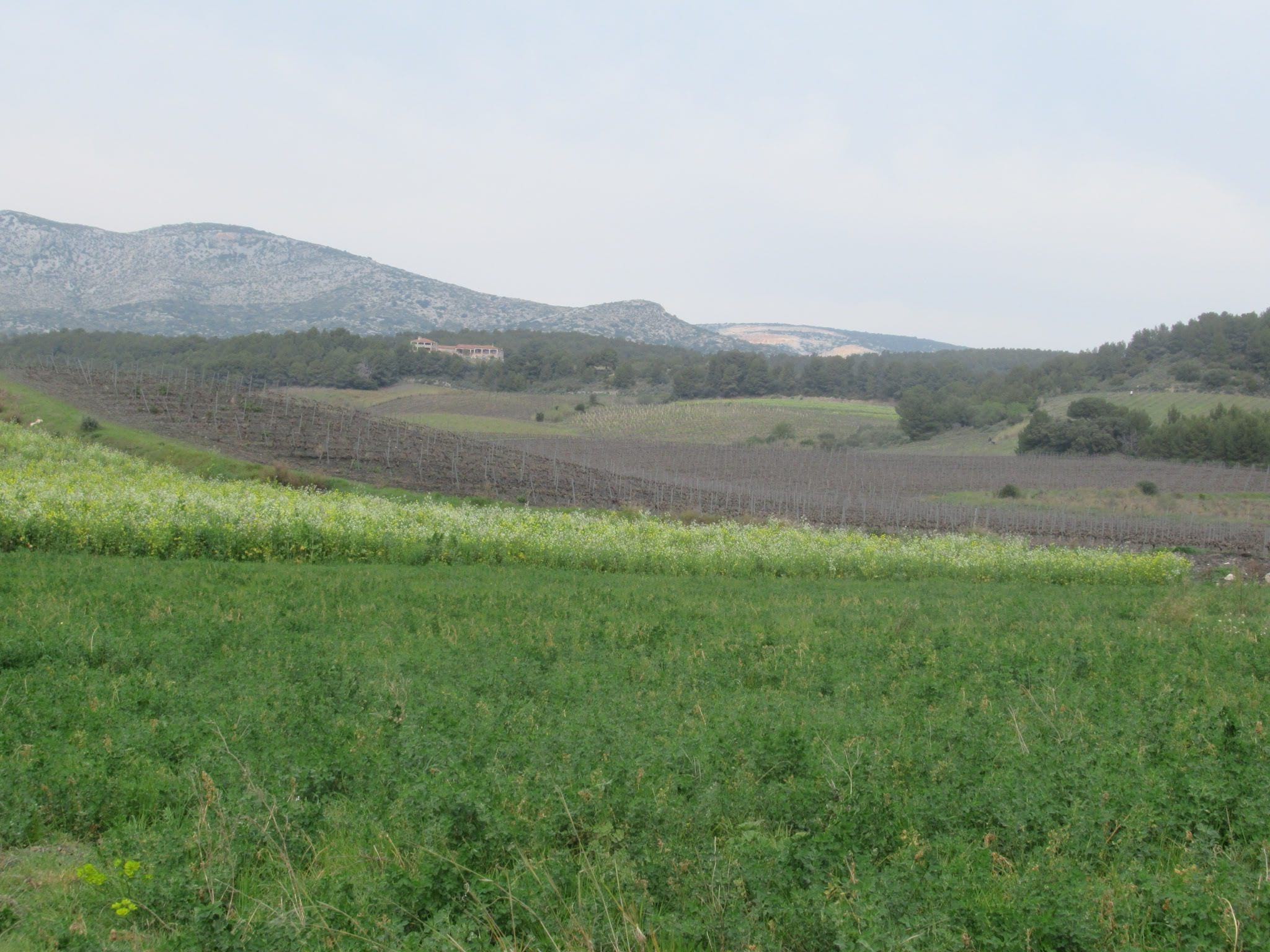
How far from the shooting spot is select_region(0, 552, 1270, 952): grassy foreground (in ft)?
15.2

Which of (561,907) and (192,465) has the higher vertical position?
(561,907)

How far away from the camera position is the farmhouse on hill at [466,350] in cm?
13000

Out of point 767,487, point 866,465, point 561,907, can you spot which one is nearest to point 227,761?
point 561,907

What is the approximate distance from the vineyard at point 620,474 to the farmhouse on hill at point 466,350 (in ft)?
199

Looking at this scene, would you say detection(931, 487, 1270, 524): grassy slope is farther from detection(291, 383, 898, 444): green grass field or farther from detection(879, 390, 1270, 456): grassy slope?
detection(291, 383, 898, 444): green grass field

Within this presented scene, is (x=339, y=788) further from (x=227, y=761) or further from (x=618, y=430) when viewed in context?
(x=618, y=430)

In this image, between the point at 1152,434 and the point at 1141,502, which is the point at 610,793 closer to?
the point at 1141,502

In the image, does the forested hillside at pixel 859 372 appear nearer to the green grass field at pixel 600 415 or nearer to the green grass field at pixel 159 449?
the green grass field at pixel 600 415

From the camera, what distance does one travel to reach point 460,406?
3720 inches

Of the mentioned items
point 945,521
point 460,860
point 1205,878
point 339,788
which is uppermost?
point 1205,878

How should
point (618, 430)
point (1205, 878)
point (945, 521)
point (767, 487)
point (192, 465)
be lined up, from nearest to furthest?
point (1205, 878)
point (192, 465)
point (945, 521)
point (767, 487)
point (618, 430)

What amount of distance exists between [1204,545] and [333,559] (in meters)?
40.8

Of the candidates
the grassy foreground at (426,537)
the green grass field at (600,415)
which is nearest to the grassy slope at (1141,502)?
the grassy foreground at (426,537)

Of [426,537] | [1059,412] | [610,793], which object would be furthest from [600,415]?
[610,793]
